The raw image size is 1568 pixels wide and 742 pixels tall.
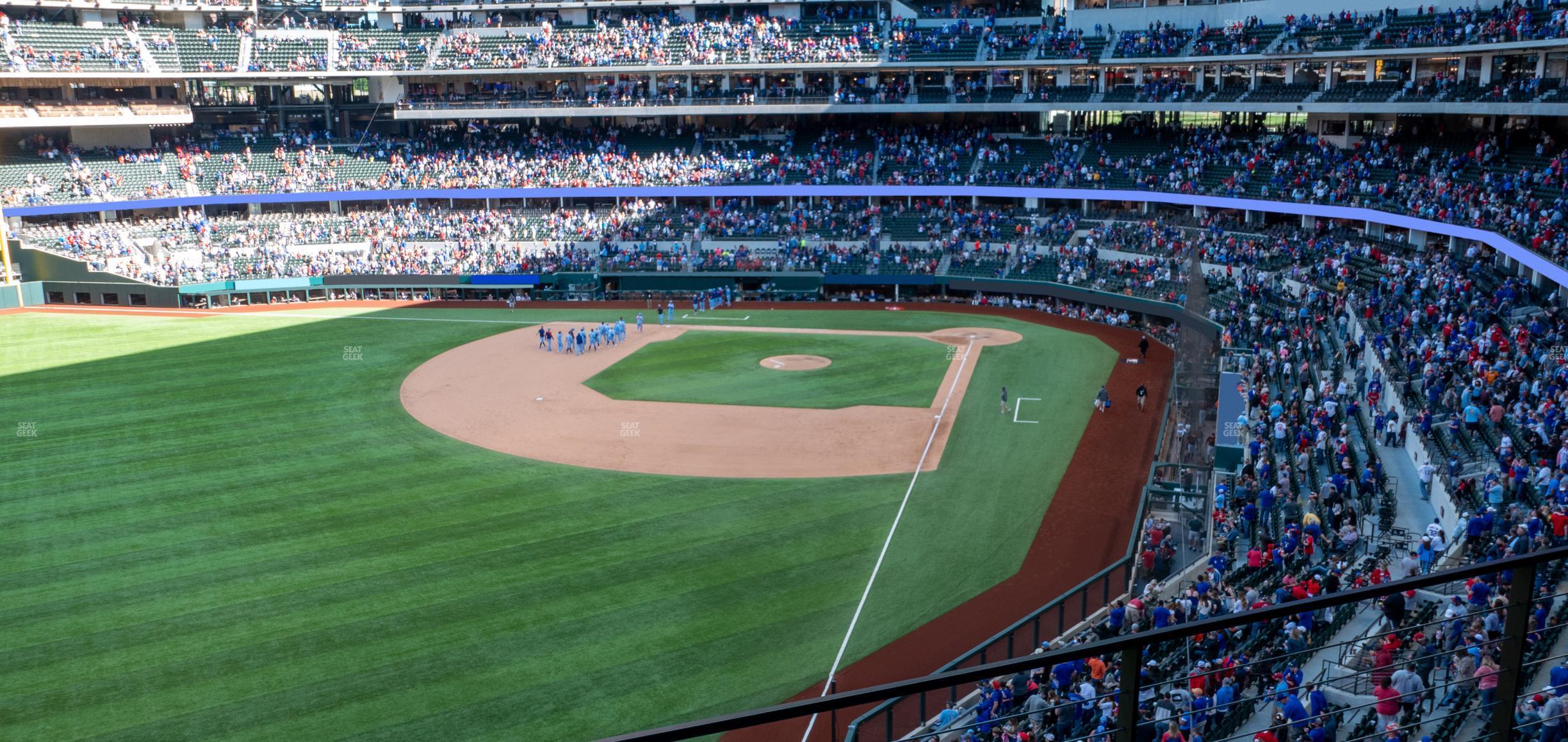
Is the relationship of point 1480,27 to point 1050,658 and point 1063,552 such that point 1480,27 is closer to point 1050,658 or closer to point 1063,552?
point 1063,552

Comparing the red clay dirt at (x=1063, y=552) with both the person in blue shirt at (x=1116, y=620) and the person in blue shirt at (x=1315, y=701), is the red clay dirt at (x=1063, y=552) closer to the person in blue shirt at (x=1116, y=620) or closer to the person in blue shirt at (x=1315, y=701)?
the person in blue shirt at (x=1116, y=620)

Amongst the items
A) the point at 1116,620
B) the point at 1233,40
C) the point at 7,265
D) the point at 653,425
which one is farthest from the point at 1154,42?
the point at 7,265

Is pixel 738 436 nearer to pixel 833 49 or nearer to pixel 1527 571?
pixel 1527 571

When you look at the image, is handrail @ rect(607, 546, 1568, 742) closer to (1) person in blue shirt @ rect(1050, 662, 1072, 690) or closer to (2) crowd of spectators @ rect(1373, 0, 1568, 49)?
(1) person in blue shirt @ rect(1050, 662, 1072, 690)

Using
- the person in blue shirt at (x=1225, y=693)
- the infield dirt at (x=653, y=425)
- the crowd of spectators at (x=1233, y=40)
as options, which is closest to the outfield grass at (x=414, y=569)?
the infield dirt at (x=653, y=425)

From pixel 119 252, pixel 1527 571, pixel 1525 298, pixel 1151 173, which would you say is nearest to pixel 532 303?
pixel 119 252

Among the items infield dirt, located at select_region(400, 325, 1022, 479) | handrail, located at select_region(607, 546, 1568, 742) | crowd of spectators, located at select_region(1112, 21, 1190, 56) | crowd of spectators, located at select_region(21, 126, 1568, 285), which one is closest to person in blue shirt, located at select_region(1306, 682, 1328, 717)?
handrail, located at select_region(607, 546, 1568, 742)
